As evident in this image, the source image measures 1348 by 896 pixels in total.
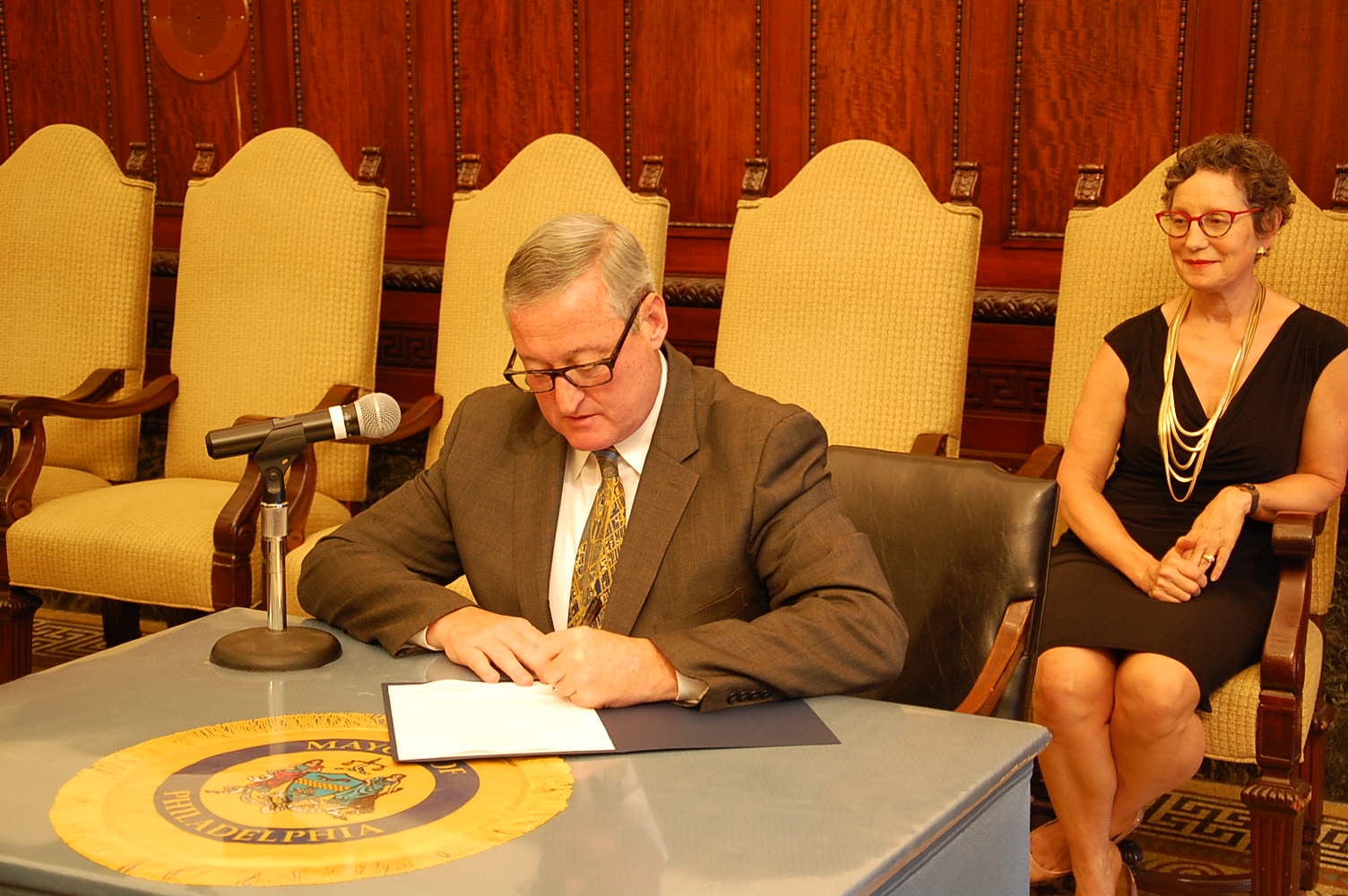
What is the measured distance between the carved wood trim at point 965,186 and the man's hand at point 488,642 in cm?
192

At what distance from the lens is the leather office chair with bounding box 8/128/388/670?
3.62 metres

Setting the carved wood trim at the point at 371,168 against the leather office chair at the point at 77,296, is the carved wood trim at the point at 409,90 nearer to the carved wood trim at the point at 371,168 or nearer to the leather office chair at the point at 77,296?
the carved wood trim at the point at 371,168

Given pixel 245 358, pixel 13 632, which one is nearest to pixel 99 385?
pixel 245 358

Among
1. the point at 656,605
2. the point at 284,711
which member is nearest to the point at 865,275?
the point at 656,605

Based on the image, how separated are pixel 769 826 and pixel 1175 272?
2266 mm

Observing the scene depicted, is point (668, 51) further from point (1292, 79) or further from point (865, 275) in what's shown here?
point (1292, 79)

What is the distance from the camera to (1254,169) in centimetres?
301

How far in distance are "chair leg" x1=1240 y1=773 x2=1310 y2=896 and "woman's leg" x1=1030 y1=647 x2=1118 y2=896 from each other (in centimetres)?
24

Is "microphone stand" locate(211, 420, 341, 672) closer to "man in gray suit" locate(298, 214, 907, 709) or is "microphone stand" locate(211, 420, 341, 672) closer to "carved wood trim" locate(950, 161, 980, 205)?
"man in gray suit" locate(298, 214, 907, 709)

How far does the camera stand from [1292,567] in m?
2.84

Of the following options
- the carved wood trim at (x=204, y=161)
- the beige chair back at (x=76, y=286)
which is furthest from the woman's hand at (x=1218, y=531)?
the carved wood trim at (x=204, y=161)

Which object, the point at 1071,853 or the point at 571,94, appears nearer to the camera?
the point at 1071,853

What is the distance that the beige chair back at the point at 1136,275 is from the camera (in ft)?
10.4

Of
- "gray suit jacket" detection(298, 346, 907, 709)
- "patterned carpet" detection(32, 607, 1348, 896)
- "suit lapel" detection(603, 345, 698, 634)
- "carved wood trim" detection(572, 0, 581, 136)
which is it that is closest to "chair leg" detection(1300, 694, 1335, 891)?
"patterned carpet" detection(32, 607, 1348, 896)
